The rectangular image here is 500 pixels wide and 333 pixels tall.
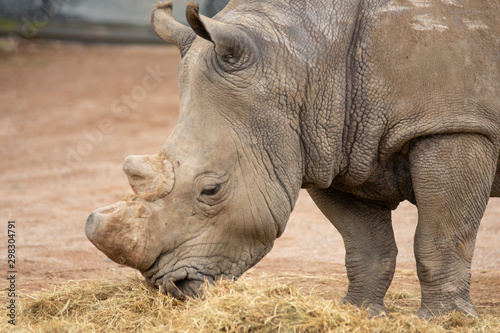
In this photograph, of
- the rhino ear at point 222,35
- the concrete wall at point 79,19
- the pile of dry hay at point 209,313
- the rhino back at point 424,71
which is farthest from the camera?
the concrete wall at point 79,19

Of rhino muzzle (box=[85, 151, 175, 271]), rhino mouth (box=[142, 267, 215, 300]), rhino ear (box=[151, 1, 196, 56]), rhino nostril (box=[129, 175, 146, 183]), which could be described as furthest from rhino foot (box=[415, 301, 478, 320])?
rhino ear (box=[151, 1, 196, 56])

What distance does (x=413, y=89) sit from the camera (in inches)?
169

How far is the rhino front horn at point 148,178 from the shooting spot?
158 inches

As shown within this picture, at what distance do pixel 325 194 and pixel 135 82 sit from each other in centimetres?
1153

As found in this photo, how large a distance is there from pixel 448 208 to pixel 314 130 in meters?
0.91

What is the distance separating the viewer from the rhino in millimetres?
4098

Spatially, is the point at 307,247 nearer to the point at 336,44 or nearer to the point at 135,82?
the point at 336,44

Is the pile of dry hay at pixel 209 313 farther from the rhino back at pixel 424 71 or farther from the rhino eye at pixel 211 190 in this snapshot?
the rhino back at pixel 424 71

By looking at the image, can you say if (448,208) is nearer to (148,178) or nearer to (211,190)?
(211,190)

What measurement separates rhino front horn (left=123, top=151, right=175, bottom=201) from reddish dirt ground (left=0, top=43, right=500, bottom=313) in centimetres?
137

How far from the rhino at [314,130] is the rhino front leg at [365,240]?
67 cm

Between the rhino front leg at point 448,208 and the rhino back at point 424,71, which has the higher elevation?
the rhino back at point 424,71

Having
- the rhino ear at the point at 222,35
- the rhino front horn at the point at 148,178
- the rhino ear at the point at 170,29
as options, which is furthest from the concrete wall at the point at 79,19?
the rhino front horn at the point at 148,178

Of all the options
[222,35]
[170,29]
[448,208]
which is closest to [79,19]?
[170,29]
